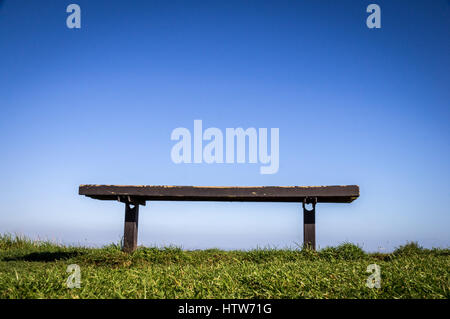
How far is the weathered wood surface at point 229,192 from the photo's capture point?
9.70 metres

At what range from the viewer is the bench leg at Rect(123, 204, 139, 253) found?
405 inches

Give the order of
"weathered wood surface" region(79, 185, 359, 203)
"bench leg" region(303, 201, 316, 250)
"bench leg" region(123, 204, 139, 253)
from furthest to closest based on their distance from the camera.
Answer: "bench leg" region(123, 204, 139, 253) → "bench leg" region(303, 201, 316, 250) → "weathered wood surface" region(79, 185, 359, 203)

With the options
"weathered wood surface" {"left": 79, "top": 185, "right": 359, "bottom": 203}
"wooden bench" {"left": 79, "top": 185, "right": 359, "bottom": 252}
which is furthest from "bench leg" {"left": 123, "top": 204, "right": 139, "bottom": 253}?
"weathered wood surface" {"left": 79, "top": 185, "right": 359, "bottom": 203}

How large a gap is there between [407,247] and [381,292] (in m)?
8.57

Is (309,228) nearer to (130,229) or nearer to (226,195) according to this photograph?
(226,195)

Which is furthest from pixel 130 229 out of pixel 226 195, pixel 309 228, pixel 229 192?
pixel 309 228

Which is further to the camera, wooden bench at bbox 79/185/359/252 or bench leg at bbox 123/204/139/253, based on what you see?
bench leg at bbox 123/204/139/253

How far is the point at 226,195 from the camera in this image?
9.88 m

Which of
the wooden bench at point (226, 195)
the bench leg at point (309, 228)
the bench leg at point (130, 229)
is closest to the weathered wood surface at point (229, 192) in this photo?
the wooden bench at point (226, 195)

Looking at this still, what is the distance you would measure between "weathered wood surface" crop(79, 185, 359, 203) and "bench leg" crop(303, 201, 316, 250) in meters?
0.42

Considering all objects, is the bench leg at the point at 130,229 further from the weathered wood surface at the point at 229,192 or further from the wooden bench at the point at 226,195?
the weathered wood surface at the point at 229,192

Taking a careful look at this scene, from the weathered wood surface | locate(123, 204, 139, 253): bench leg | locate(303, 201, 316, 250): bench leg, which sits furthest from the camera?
locate(123, 204, 139, 253): bench leg

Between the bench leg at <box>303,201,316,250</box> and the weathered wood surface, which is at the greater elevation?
the weathered wood surface

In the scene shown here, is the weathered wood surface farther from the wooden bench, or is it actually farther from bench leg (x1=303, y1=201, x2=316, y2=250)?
bench leg (x1=303, y1=201, x2=316, y2=250)
